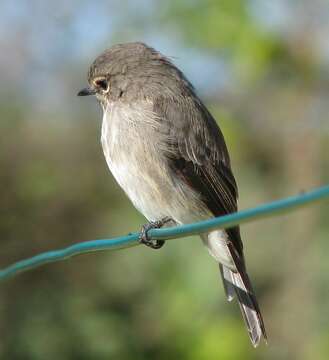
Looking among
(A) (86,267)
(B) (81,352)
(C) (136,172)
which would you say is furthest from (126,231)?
(C) (136,172)

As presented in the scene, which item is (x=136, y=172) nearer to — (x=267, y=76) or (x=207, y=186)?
(x=207, y=186)

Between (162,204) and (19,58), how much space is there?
12.0 ft

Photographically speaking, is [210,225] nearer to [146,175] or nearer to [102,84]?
[146,175]

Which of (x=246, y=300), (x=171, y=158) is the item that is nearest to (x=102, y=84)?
(x=171, y=158)

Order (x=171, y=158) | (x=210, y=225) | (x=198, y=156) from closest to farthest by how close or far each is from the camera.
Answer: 1. (x=210, y=225)
2. (x=171, y=158)
3. (x=198, y=156)

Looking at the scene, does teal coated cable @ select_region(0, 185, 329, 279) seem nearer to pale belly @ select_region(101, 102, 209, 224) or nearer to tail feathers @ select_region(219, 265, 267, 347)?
pale belly @ select_region(101, 102, 209, 224)

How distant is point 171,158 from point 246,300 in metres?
0.90

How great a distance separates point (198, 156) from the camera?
202 inches

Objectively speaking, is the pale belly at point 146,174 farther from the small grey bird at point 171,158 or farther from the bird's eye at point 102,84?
the bird's eye at point 102,84

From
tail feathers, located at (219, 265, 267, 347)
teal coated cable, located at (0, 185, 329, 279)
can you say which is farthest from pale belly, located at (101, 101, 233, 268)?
teal coated cable, located at (0, 185, 329, 279)

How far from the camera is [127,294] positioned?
21.8 ft

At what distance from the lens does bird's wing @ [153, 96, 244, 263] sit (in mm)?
5066

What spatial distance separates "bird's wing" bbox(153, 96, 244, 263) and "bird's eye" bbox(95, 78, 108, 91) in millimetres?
466

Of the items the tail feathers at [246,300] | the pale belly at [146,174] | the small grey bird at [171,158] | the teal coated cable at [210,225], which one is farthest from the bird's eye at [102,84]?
the teal coated cable at [210,225]
